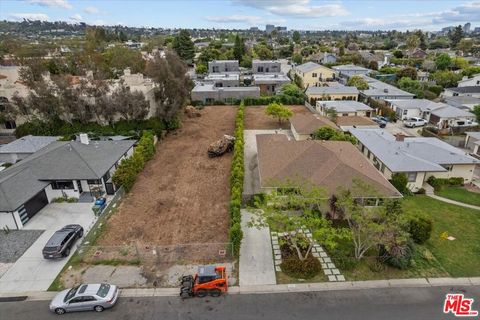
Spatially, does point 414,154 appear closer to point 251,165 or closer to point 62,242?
point 251,165

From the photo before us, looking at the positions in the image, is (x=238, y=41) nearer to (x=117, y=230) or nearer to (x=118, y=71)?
(x=118, y=71)

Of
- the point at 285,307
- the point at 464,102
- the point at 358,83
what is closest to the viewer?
the point at 285,307

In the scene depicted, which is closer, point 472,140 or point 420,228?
point 420,228

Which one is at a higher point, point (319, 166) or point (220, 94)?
point (220, 94)

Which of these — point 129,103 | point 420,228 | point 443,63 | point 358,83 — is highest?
point 129,103

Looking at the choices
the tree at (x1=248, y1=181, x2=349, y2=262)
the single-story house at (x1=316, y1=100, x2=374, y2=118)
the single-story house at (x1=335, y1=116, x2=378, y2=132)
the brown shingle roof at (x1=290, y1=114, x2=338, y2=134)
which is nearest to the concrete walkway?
the tree at (x1=248, y1=181, x2=349, y2=262)

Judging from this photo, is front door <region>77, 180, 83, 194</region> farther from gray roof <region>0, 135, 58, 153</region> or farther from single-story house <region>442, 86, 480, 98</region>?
single-story house <region>442, 86, 480, 98</region>

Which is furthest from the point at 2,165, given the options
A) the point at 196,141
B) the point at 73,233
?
the point at 196,141

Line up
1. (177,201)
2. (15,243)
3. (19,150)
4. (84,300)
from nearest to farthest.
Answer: (84,300)
(15,243)
(177,201)
(19,150)

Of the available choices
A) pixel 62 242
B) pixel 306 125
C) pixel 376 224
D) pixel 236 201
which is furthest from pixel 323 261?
pixel 306 125
